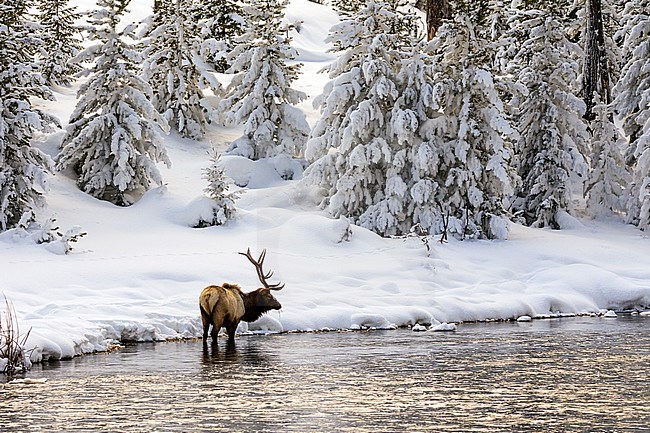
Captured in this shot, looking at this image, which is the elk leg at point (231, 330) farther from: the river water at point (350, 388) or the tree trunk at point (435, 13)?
the tree trunk at point (435, 13)

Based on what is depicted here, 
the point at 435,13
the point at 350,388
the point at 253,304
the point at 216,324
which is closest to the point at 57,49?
the point at 435,13

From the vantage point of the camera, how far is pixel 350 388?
1164cm

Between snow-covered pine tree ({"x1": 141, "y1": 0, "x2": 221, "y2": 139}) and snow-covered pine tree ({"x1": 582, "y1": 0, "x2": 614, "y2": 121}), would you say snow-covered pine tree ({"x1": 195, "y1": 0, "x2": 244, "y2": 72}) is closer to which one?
snow-covered pine tree ({"x1": 141, "y1": 0, "x2": 221, "y2": 139})

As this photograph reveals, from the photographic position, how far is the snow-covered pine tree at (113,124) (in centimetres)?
2838

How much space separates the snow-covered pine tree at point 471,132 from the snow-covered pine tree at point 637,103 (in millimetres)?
5060

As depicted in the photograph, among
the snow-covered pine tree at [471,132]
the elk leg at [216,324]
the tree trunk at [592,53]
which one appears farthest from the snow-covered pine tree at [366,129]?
Answer: the elk leg at [216,324]

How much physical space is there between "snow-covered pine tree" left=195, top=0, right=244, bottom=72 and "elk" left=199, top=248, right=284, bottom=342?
88.2ft

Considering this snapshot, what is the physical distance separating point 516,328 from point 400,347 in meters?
4.21

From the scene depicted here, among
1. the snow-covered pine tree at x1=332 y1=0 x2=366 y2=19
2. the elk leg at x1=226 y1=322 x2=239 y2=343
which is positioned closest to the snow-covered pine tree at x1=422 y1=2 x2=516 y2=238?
the snow-covered pine tree at x1=332 y1=0 x2=366 y2=19

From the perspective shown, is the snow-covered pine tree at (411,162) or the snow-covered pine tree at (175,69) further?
the snow-covered pine tree at (175,69)

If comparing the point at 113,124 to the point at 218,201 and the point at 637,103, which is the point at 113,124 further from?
the point at 637,103

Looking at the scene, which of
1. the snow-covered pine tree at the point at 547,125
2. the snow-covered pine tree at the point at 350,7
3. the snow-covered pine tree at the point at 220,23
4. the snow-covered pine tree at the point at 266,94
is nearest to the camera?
the snow-covered pine tree at the point at 350,7

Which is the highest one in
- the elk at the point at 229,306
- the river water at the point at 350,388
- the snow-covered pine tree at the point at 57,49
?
the snow-covered pine tree at the point at 57,49

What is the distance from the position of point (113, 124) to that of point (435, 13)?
10.7m
